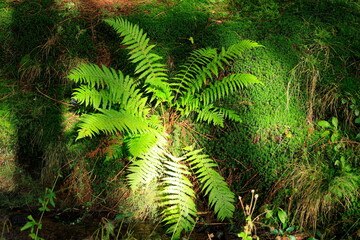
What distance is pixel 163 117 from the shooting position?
3.51 meters

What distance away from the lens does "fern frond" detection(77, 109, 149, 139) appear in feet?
9.75

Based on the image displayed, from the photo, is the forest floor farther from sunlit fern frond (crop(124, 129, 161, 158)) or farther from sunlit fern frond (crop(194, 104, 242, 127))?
sunlit fern frond (crop(124, 129, 161, 158))

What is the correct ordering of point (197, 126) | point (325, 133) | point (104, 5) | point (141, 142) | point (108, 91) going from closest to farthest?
point (141, 142) < point (325, 133) < point (108, 91) < point (197, 126) < point (104, 5)

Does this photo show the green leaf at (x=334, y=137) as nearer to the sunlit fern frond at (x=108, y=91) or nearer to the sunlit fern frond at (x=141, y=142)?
the sunlit fern frond at (x=141, y=142)

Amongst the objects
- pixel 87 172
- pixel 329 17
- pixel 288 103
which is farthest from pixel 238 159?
pixel 329 17

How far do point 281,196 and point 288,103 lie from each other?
1.13 metres

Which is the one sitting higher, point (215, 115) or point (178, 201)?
point (215, 115)

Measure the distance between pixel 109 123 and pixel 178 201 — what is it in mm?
1166

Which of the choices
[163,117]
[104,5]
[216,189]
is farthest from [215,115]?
[104,5]

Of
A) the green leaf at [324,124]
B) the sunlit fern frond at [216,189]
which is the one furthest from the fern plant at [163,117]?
the green leaf at [324,124]

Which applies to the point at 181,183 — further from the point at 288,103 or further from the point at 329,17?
the point at 329,17

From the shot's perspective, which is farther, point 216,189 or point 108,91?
point 108,91

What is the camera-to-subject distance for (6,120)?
3744 mm

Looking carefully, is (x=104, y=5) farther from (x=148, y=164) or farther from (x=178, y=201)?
(x=178, y=201)
